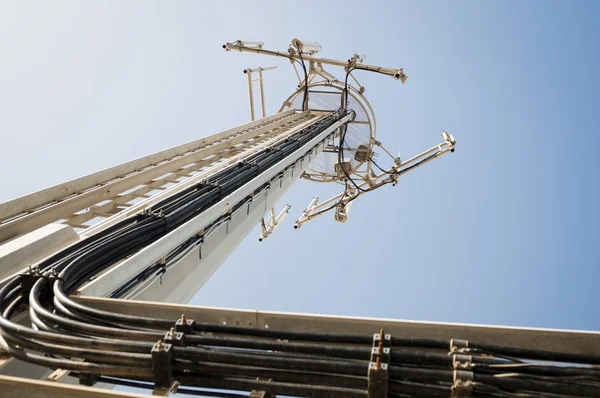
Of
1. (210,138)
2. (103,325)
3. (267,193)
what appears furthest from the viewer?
(210,138)

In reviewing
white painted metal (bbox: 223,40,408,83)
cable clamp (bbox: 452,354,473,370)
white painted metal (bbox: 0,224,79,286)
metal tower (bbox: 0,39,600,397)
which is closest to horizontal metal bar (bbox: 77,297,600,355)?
metal tower (bbox: 0,39,600,397)

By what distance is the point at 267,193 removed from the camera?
8.36 m

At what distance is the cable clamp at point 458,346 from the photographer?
2.38 meters

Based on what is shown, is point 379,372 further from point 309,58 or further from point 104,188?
point 309,58

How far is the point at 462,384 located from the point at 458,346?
0.27m

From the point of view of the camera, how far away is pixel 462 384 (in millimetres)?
2195

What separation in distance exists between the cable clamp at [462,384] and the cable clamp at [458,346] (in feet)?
0.50

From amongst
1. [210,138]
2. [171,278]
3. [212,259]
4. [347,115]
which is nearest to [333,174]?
[347,115]

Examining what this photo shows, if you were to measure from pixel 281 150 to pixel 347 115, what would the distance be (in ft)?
21.6

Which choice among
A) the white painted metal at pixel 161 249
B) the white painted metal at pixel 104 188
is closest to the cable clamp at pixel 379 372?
the white painted metal at pixel 161 249

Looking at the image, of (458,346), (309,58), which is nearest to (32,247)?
(458,346)

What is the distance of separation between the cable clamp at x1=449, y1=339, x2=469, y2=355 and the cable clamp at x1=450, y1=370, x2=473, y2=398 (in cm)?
15

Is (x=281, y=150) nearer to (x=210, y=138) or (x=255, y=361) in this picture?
(x=210, y=138)

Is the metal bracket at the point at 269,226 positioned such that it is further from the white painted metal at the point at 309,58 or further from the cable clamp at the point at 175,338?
the cable clamp at the point at 175,338
